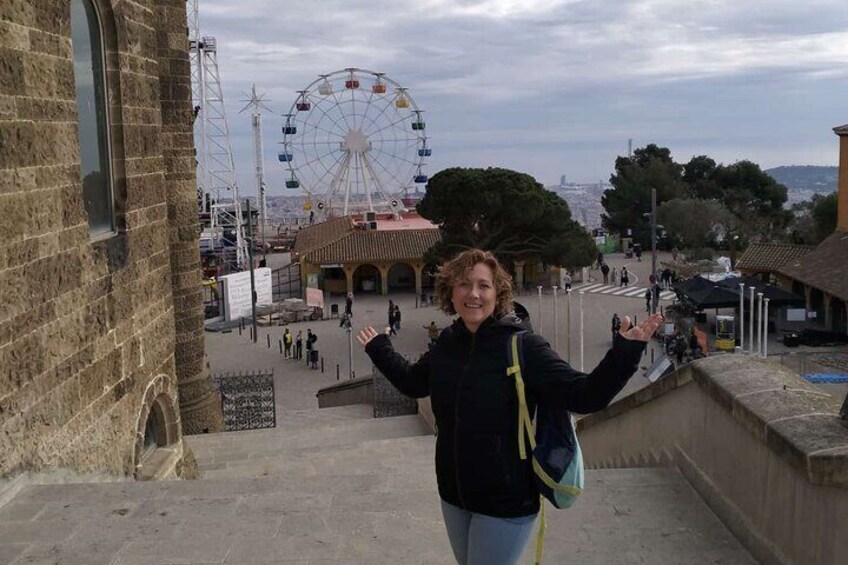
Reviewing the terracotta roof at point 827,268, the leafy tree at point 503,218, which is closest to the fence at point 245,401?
the leafy tree at point 503,218

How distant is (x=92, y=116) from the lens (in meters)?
5.99

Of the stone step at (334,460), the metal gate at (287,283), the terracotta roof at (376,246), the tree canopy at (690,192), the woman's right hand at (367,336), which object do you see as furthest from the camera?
the tree canopy at (690,192)

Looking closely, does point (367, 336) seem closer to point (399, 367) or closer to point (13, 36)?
point (399, 367)

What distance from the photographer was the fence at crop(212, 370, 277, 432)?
541 inches

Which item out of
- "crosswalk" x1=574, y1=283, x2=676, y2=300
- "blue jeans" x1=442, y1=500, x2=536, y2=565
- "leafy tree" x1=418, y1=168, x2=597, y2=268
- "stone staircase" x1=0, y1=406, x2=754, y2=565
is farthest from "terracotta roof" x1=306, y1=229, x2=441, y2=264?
"blue jeans" x1=442, y1=500, x2=536, y2=565

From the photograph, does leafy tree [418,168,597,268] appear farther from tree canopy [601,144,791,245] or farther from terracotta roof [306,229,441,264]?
tree canopy [601,144,791,245]

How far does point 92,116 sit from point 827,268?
23.0m

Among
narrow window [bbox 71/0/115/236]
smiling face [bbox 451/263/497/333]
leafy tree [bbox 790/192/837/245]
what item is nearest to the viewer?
smiling face [bbox 451/263/497/333]

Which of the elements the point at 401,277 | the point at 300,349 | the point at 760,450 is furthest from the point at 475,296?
the point at 401,277

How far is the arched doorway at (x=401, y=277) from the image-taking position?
124ft

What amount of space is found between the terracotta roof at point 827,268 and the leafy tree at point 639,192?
22.0 metres

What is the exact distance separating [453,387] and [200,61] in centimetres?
4007

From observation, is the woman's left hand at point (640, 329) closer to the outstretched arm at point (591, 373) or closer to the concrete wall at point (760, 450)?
the outstretched arm at point (591, 373)

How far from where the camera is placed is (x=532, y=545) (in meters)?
3.85
